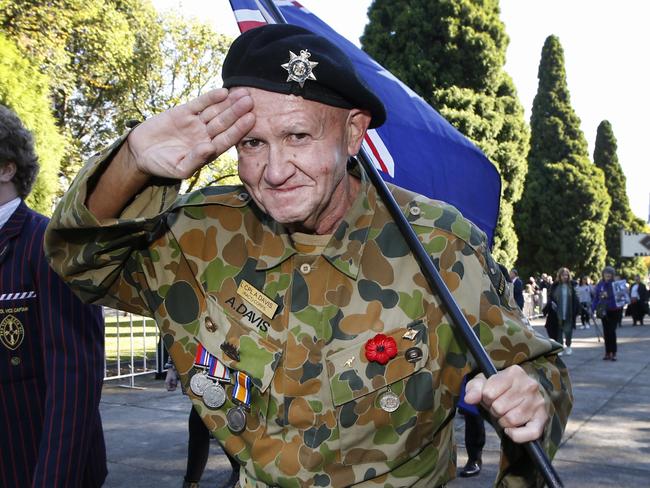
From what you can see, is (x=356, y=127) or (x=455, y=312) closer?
(x=455, y=312)

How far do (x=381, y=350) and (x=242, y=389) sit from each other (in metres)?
0.35

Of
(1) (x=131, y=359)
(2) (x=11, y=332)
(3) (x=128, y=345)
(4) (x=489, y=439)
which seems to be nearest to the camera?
(2) (x=11, y=332)

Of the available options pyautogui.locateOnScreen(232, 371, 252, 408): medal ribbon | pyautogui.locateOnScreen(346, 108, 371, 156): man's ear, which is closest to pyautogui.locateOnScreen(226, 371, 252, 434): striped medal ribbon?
pyautogui.locateOnScreen(232, 371, 252, 408): medal ribbon

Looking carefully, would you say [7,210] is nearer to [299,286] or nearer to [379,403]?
[299,286]

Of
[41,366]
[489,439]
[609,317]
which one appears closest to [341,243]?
[41,366]

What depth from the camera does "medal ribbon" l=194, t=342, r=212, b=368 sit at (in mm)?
1814

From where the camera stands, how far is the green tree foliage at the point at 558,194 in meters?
36.7

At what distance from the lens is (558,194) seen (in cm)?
3722

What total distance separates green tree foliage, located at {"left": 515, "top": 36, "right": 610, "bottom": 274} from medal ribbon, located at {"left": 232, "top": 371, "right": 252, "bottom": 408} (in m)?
36.7

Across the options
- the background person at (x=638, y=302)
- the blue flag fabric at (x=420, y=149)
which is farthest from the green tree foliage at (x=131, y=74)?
the blue flag fabric at (x=420, y=149)

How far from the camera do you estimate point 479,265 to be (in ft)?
6.09

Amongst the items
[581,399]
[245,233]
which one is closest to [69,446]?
[245,233]

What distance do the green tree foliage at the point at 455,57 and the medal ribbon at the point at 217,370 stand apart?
21.1 meters

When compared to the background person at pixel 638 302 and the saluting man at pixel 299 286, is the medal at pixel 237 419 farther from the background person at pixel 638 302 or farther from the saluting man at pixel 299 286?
the background person at pixel 638 302
